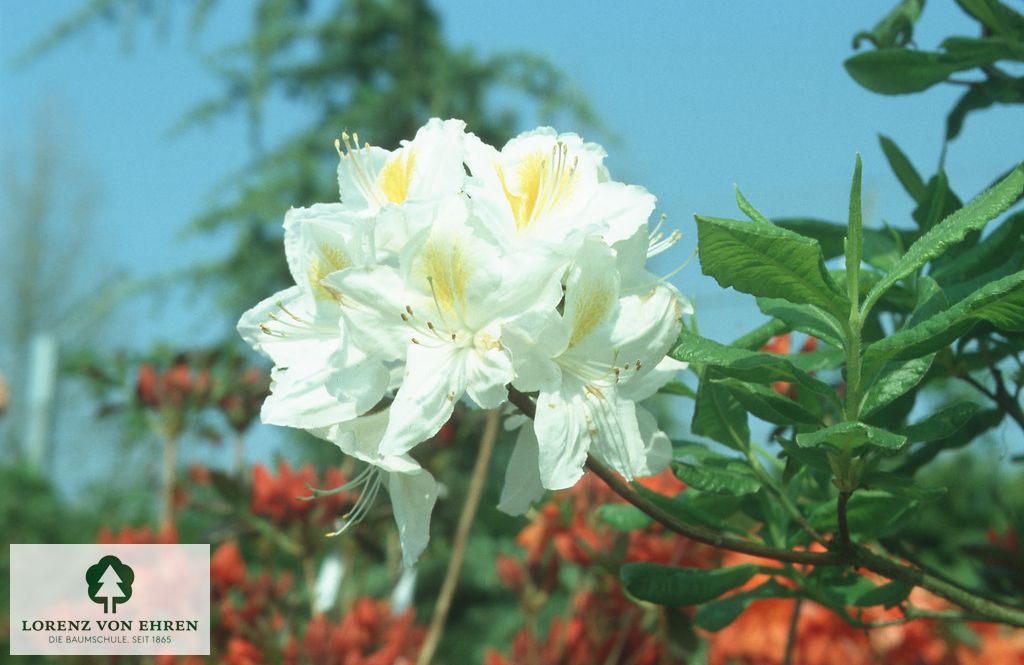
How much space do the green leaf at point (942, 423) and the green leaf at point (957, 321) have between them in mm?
51

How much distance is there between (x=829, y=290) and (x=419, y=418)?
0.85 ft

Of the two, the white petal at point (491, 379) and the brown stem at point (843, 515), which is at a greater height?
the white petal at point (491, 379)

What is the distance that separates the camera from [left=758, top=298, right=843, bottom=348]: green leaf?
2.36 feet

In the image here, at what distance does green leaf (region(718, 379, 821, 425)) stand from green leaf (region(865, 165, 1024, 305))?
A: 97mm

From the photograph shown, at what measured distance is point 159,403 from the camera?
2.39 meters

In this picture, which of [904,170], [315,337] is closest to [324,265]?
[315,337]

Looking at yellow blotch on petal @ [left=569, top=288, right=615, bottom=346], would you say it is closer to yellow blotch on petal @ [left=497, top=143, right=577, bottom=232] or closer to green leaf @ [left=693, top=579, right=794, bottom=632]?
yellow blotch on petal @ [left=497, top=143, right=577, bottom=232]

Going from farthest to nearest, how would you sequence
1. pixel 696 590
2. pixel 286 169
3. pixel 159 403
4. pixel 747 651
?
pixel 286 169, pixel 159 403, pixel 747 651, pixel 696 590

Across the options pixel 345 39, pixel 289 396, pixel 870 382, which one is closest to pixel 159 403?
pixel 289 396

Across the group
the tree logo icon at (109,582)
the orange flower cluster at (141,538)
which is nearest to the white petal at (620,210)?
the tree logo icon at (109,582)

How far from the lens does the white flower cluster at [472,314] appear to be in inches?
26.0

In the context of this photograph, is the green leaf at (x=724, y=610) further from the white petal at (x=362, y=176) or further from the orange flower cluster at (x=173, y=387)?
the orange flower cluster at (x=173, y=387)

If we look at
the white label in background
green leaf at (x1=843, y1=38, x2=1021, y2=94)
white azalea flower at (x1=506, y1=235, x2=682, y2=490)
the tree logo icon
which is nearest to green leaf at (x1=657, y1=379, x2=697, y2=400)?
white azalea flower at (x1=506, y1=235, x2=682, y2=490)

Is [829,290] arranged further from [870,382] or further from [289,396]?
[289,396]
